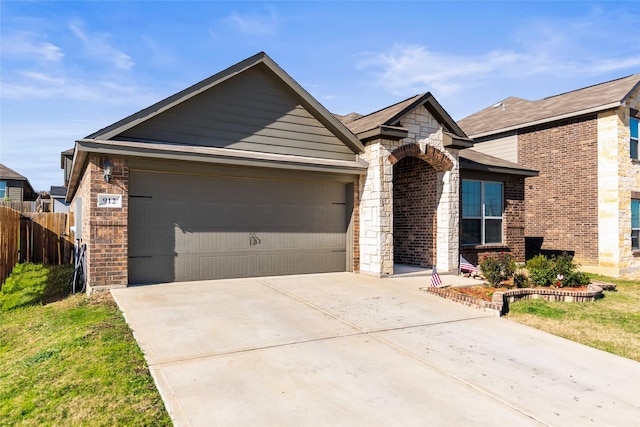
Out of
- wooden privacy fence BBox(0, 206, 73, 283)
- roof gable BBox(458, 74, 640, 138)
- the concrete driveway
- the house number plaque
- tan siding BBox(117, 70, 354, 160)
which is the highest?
roof gable BBox(458, 74, 640, 138)

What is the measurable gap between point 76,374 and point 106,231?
4385mm

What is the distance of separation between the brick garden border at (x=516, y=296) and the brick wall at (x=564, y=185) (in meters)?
6.89

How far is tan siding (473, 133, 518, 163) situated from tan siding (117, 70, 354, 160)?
398 inches

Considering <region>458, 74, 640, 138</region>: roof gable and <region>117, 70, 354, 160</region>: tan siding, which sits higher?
<region>458, 74, 640, 138</region>: roof gable

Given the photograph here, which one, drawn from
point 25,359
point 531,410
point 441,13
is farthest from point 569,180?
point 25,359

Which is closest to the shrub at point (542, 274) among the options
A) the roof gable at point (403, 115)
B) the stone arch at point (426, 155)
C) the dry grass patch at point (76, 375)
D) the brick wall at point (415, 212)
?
the brick wall at point (415, 212)

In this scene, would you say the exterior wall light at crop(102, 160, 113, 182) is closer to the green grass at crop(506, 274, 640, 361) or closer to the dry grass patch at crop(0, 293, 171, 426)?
the dry grass patch at crop(0, 293, 171, 426)

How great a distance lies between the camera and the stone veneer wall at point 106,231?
315 inches

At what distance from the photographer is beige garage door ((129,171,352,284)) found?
341 inches

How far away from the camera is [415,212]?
1254 centimetres

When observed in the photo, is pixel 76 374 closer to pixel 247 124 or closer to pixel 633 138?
pixel 247 124

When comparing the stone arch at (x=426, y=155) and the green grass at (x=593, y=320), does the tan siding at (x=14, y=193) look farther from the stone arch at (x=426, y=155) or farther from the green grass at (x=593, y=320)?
the green grass at (x=593, y=320)

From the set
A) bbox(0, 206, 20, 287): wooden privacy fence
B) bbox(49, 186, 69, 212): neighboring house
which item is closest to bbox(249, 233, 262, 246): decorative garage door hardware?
bbox(0, 206, 20, 287): wooden privacy fence

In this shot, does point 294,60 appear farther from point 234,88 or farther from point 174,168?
point 174,168
